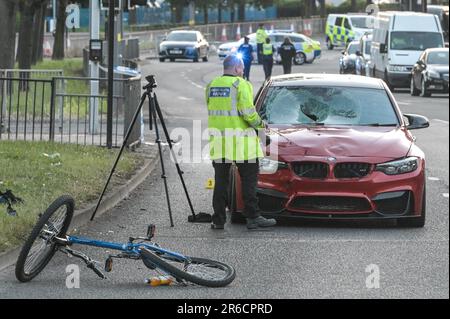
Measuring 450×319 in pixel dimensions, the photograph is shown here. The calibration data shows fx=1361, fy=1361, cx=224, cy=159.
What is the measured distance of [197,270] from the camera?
9.78 m

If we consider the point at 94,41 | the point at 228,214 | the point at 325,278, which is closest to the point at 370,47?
the point at 94,41

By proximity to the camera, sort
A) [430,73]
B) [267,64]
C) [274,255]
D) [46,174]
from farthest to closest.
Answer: [267,64]
[430,73]
[46,174]
[274,255]

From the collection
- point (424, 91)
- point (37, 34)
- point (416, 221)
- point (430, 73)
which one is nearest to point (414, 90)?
point (424, 91)

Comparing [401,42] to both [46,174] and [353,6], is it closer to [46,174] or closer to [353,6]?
[46,174]

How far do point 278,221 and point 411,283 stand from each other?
3.81 m

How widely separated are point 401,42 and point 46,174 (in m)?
30.4

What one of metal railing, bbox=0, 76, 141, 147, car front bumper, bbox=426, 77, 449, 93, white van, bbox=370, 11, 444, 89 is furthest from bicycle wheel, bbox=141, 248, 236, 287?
white van, bbox=370, 11, 444, 89

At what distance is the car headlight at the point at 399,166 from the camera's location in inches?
509

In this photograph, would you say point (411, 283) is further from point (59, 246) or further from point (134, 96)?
point (134, 96)

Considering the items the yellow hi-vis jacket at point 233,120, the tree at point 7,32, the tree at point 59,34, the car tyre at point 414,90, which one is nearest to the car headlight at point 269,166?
the yellow hi-vis jacket at point 233,120

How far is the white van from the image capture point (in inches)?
1720

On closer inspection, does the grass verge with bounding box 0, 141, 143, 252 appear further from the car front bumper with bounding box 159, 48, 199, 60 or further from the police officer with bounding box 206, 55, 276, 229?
the car front bumper with bounding box 159, 48, 199, 60

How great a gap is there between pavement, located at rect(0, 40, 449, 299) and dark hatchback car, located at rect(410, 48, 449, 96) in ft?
73.9

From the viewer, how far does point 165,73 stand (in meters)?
52.6
